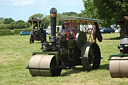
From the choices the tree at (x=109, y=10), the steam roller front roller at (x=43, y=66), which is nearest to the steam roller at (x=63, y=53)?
the steam roller front roller at (x=43, y=66)

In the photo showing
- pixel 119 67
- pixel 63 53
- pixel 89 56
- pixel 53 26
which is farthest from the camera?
pixel 89 56

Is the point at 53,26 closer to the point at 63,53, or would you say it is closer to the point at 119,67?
the point at 63,53

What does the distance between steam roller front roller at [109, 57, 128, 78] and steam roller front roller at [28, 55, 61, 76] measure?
210 centimetres

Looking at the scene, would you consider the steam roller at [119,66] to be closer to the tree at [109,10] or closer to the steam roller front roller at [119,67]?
the steam roller front roller at [119,67]

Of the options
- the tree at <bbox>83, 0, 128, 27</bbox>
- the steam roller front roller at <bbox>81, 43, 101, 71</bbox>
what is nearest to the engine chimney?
the steam roller front roller at <bbox>81, 43, 101, 71</bbox>

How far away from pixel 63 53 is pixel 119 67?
2.71 meters

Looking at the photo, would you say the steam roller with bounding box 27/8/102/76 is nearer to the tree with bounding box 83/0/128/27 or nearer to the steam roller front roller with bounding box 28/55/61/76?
the steam roller front roller with bounding box 28/55/61/76

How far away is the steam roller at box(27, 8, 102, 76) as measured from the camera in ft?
33.7

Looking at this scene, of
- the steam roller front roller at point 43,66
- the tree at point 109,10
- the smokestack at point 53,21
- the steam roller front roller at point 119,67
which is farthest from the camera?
the tree at point 109,10

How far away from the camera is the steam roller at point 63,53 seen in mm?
10273

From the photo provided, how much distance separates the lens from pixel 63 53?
11375 millimetres

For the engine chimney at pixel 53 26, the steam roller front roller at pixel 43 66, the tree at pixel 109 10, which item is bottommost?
the steam roller front roller at pixel 43 66

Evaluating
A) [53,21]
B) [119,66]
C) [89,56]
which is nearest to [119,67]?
[119,66]

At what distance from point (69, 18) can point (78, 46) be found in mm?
1305
